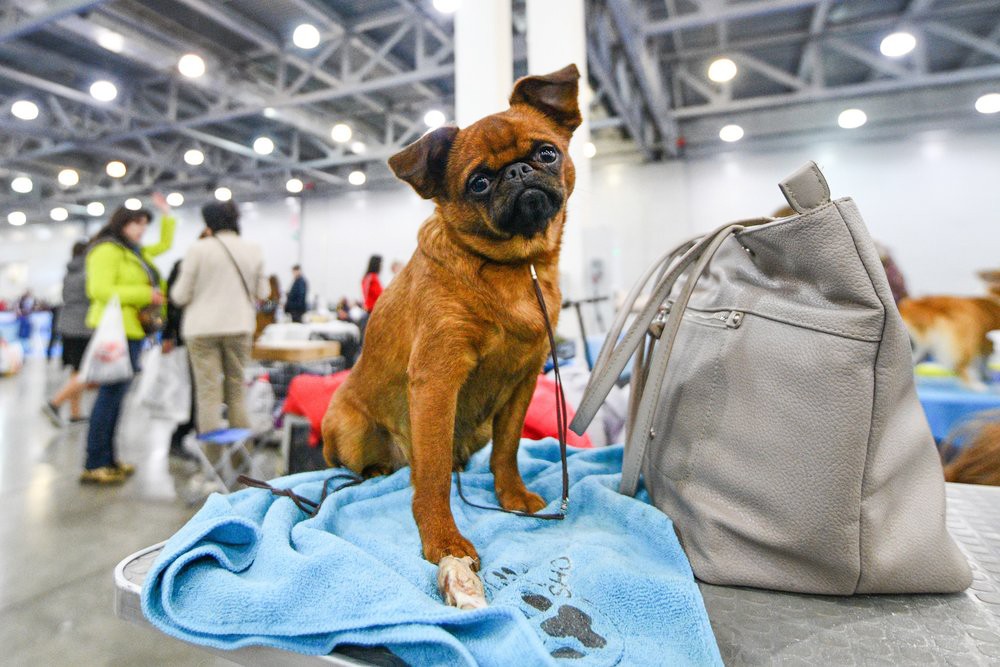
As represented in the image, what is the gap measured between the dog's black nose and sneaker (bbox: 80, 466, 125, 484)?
3.82m

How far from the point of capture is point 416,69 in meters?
6.65

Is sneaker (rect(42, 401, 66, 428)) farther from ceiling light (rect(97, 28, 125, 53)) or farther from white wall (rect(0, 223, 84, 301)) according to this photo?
white wall (rect(0, 223, 84, 301))

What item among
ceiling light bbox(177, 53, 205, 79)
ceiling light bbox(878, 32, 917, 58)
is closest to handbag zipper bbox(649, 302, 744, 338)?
ceiling light bbox(878, 32, 917, 58)

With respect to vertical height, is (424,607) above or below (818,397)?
below

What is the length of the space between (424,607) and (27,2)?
756cm

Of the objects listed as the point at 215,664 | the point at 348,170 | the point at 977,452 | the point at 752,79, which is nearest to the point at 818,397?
the point at 977,452

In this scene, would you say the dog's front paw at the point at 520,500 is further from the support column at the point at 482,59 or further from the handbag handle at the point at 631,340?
the support column at the point at 482,59

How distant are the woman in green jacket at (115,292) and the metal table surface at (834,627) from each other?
3183 millimetres

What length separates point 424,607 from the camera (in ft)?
2.06

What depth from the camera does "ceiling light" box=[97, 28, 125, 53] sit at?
582 cm

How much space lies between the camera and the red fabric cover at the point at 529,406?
5.83 ft

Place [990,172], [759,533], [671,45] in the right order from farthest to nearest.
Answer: [990,172] < [671,45] < [759,533]

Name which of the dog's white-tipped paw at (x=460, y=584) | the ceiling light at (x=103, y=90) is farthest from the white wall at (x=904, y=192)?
the ceiling light at (x=103, y=90)

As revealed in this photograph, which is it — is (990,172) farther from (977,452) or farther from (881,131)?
(977,452)
